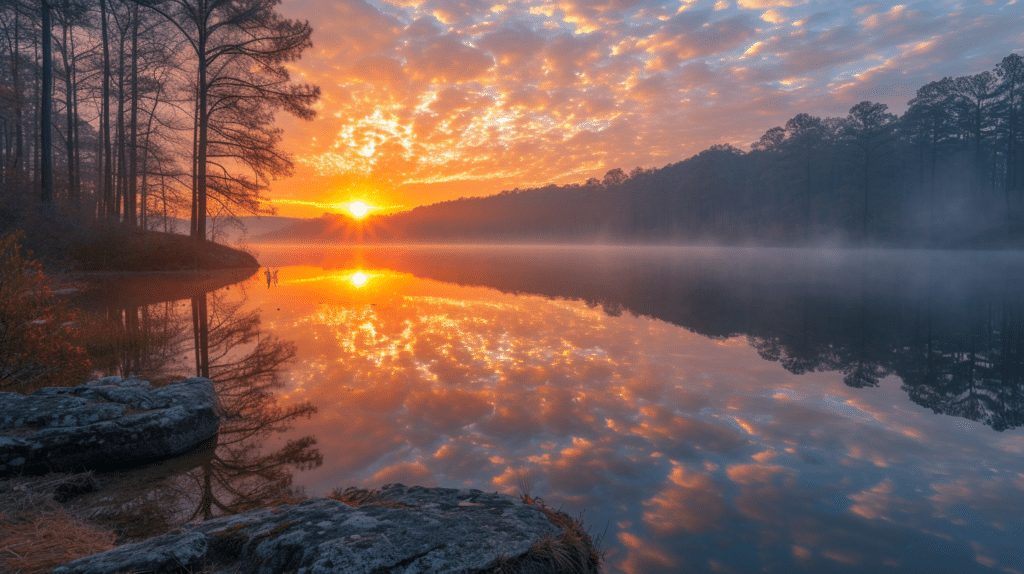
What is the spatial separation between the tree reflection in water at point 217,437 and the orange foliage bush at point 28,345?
827mm

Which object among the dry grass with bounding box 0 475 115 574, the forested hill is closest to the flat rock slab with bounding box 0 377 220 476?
the dry grass with bounding box 0 475 115 574

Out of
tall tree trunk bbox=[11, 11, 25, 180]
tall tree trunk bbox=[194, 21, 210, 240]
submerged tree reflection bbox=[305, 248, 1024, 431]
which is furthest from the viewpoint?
tall tree trunk bbox=[11, 11, 25, 180]

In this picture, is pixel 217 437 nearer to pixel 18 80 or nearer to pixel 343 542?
pixel 343 542

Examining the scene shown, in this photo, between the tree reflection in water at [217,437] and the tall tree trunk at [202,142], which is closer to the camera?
the tree reflection in water at [217,437]

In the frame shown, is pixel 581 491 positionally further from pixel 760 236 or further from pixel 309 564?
pixel 760 236

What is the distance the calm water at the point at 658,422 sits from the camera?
Result: 361 centimetres

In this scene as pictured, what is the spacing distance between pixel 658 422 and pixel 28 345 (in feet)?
26.1

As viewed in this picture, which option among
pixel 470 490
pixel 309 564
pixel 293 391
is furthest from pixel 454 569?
pixel 293 391

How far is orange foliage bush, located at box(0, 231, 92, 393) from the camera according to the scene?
18.8 feet

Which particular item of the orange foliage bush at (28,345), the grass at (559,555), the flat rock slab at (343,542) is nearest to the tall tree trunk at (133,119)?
the orange foliage bush at (28,345)

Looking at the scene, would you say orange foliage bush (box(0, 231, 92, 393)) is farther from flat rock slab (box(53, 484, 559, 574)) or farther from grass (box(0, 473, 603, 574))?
flat rock slab (box(53, 484, 559, 574))

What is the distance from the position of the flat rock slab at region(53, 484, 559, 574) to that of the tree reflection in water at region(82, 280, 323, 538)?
3.56 ft

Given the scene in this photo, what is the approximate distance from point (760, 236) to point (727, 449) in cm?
8587

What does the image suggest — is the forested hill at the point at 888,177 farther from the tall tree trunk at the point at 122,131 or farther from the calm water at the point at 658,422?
the tall tree trunk at the point at 122,131
